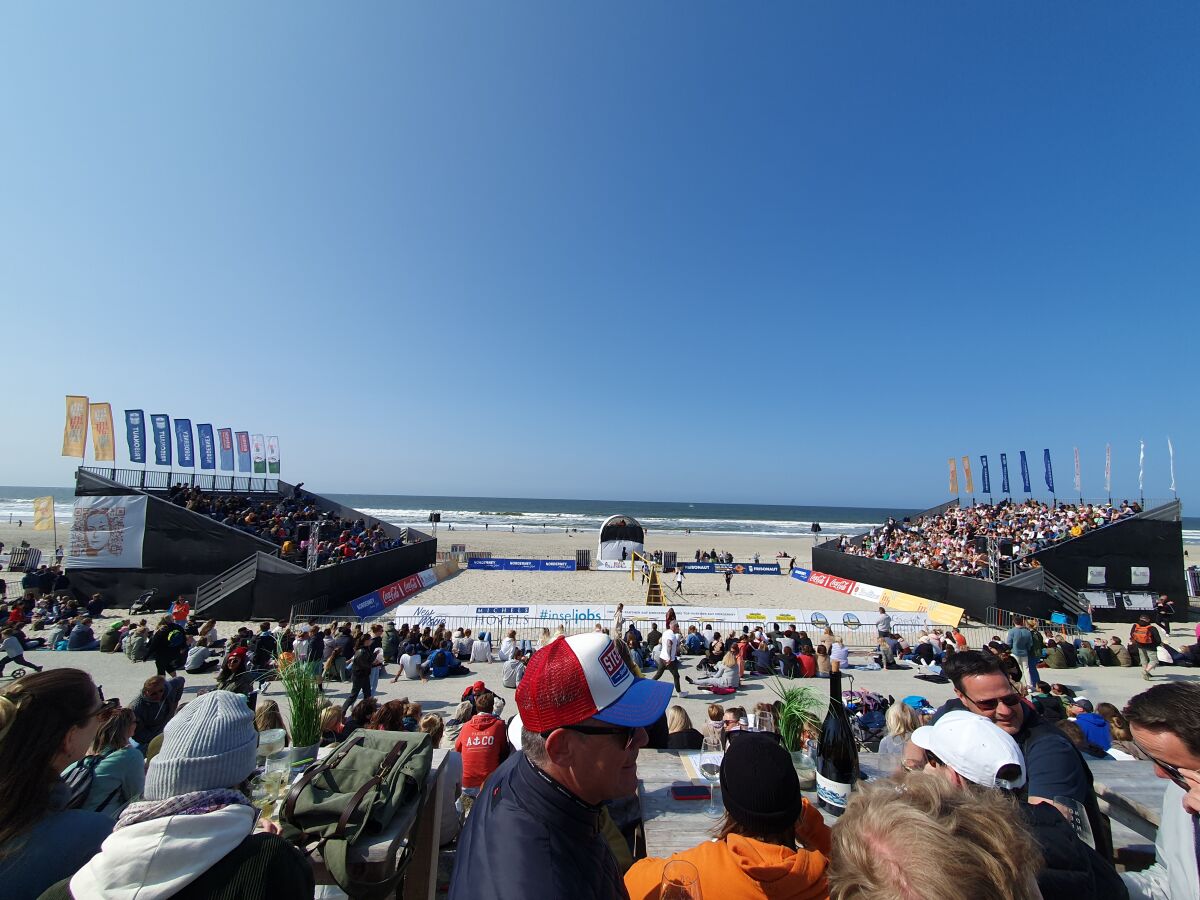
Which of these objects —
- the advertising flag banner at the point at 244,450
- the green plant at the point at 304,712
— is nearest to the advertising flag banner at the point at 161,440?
the advertising flag banner at the point at 244,450

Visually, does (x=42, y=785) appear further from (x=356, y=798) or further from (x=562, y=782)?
(x=562, y=782)


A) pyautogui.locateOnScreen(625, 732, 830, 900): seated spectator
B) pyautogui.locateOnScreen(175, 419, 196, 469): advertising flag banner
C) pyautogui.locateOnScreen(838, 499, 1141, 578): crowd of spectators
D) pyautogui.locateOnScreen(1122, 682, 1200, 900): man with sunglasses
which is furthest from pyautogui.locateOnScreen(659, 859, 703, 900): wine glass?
pyautogui.locateOnScreen(175, 419, 196, 469): advertising flag banner

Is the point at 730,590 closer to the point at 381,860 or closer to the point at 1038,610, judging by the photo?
the point at 1038,610

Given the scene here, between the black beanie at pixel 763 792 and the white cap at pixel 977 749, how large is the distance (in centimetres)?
83

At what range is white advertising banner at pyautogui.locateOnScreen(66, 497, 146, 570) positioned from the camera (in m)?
18.8

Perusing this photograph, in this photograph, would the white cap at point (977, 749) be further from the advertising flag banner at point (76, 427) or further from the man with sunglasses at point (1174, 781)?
the advertising flag banner at point (76, 427)

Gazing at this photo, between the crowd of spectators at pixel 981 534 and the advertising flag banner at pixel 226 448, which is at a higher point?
the advertising flag banner at pixel 226 448

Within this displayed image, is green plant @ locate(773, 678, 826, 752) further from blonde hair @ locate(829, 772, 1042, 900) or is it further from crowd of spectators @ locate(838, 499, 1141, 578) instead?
crowd of spectators @ locate(838, 499, 1141, 578)

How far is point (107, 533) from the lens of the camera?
62.0 ft

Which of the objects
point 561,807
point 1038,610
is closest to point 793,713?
point 561,807

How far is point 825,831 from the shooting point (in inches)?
86.6

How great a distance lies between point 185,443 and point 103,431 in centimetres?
731

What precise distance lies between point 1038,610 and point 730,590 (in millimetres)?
12606

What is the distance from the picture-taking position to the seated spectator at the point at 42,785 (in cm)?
179
